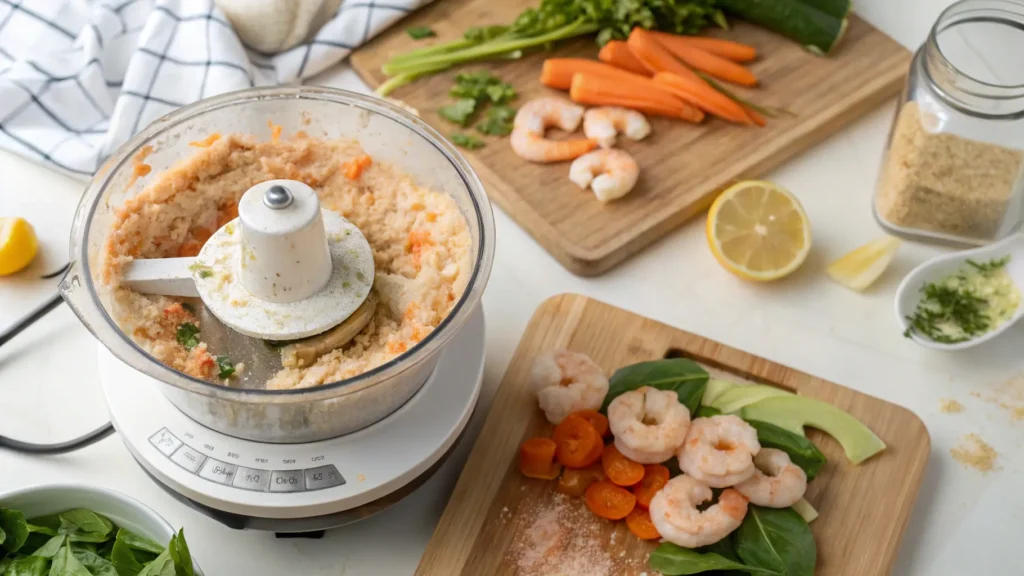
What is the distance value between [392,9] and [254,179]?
2.42ft

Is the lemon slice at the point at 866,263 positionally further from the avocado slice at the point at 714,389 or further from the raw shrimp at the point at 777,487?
the raw shrimp at the point at 777,487

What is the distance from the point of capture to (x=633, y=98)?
1.86 m

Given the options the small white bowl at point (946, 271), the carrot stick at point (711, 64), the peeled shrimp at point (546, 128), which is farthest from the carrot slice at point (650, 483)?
the carrot stick at point (711, 64)

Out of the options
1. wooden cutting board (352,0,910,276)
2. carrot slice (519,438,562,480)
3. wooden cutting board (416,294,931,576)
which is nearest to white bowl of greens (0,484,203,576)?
wooden cutting board (416,294,931,576)

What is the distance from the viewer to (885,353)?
1.64m

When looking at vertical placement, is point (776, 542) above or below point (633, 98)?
below

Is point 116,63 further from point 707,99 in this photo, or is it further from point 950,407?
point 950,407

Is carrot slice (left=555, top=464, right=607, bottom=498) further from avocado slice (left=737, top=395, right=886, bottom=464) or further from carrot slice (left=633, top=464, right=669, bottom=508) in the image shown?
avocado slice (left=737, top=395, right=886, bottom=464)

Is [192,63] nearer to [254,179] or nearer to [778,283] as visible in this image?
[254,179]

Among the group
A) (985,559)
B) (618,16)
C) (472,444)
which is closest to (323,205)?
(472,444)

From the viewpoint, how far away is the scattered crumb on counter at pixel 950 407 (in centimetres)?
157

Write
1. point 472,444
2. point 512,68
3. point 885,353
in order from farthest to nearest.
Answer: point 512,68 → point 885,353 → point 472,444

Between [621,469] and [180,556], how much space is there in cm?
58

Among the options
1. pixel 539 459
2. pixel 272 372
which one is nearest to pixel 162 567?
pixel 272 372
